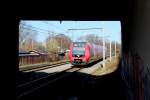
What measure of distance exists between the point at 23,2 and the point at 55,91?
6.65 meters

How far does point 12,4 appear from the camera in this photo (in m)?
12.9

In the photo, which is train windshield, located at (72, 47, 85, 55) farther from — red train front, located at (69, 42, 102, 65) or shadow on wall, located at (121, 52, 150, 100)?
shadow on wall, located at (121, 52, 150, 100)

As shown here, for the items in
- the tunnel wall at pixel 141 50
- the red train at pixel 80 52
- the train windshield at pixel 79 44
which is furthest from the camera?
the train windshield at pixel 79 44

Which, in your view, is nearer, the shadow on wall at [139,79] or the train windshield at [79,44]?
the shadow on wall at [139,79]

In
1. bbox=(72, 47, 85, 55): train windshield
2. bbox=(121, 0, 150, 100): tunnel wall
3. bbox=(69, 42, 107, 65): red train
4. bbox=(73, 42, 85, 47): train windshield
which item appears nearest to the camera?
bbox=(121, 0, 150, 100): tunnel wall

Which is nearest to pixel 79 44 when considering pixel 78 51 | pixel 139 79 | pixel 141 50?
pixel 78 51

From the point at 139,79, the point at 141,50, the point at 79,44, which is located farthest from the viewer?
the point at 79,44

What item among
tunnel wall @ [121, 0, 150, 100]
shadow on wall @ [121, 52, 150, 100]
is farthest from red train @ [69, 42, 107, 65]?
tunnel wall @ [121, 0, 150, 100]

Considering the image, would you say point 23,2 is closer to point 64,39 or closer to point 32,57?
point 32,57

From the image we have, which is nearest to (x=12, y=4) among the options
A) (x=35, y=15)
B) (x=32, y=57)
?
(x=35, y=15)

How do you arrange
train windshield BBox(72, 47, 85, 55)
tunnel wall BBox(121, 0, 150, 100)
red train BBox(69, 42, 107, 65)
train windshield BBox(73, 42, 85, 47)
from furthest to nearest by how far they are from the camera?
train windshield BBox(73, 42, 85, 47)
train windshield BBox(72, 47, 85, 55)
red train BBox(69, 42, 107, 65)
tunnel wall BBox(121, 0, 150, 100)

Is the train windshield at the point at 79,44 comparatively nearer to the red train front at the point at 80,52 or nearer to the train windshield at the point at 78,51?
the red train front at the point at 80,52

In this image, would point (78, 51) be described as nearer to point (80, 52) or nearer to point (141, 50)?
point (80, 52)

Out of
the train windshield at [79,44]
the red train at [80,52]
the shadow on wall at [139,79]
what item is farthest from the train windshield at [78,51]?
the shadow on wall at [139,79]
